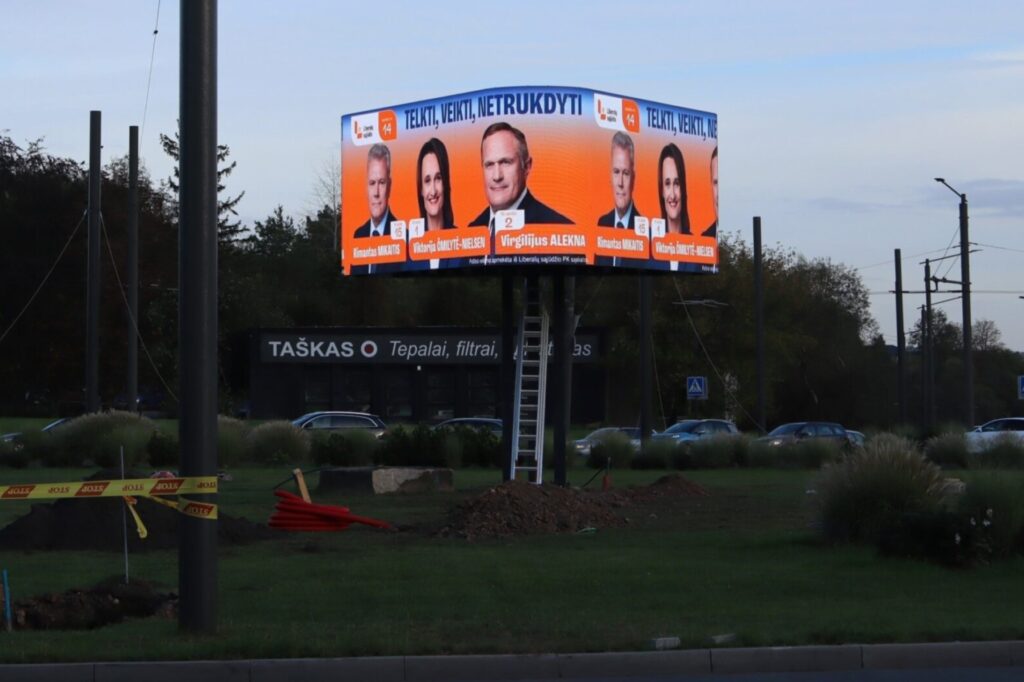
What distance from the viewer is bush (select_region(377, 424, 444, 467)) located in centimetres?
3500

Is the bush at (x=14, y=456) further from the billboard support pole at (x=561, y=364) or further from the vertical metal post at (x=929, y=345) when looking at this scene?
the vertical metal post at (x=929, y=345)

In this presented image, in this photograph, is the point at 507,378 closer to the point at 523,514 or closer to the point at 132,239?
the point at 523,514

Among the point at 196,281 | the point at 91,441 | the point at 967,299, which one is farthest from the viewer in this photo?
the point at 967,299

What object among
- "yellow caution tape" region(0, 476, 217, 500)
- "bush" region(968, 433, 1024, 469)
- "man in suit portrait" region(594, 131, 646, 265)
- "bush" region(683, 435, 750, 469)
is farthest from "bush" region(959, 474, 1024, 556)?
"bush" region(683, 435, 750, 469)

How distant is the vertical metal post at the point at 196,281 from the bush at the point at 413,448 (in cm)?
2377

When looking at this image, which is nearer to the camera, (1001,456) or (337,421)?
(1001,456)

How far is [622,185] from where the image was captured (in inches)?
933

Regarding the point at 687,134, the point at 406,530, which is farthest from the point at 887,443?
the point at 687,134

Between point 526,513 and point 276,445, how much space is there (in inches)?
675

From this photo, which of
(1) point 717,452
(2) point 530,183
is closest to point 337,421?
(1) point 717,452

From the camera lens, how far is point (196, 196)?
11000 millimetres

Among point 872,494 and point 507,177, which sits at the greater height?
point 507,177

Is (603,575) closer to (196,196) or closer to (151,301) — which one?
(196,196)

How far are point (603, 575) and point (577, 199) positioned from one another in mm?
9776
